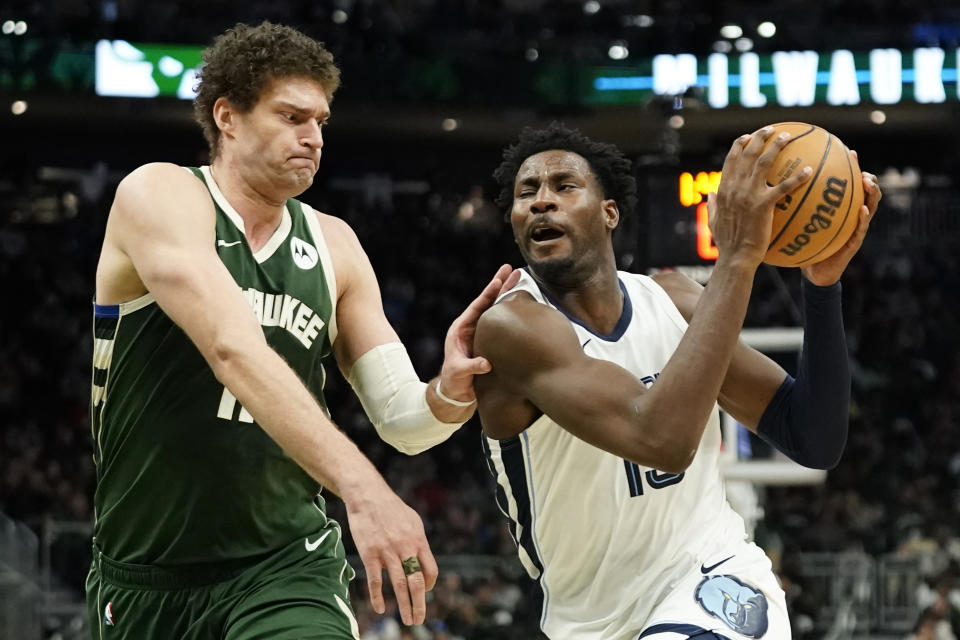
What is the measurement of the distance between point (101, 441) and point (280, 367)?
0.97m

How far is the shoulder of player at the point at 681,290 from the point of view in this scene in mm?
4301

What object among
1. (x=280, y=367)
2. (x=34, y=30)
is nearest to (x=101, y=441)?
(x=280, y=367)

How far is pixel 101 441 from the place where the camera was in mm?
3943

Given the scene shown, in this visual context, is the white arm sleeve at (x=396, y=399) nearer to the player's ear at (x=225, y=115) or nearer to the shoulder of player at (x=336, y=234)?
the shoulder of player at (x=336, y=234)

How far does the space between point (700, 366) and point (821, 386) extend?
709 mm

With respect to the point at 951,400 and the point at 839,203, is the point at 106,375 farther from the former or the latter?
the point at 951,400

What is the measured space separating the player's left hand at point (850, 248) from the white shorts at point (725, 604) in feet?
2.79

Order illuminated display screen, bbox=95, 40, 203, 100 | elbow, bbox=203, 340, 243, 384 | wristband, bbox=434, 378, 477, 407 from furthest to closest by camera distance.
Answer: illuminated display screen, bbox=95, 40, 203, 100
wristband, bbox=434, 378, 477, 407
elbow, bbox=203, 340, 243, 384

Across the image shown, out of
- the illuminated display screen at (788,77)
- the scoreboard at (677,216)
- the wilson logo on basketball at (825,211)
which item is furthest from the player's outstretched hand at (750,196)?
the illuminated display screen at (788,77)

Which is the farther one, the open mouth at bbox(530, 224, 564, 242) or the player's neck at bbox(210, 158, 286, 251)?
the open mouth at bbox(530, 224, 564, 242)

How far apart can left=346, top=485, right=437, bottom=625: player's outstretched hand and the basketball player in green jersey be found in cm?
74

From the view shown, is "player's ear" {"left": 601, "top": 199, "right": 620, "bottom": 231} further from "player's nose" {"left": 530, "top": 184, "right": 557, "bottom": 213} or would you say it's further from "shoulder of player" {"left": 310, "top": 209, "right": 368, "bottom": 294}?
"shoulder of player" {"left": 310, "top": 209, "right": 368, "bottom": 294}

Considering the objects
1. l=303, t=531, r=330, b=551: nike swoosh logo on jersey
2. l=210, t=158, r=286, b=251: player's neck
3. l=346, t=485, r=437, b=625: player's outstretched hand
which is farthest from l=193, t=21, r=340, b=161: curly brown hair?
l=346, t=485, r=437, b=625: player's outstretched hand

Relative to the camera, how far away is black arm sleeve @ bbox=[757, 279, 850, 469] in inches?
161
